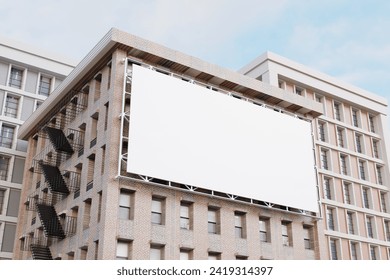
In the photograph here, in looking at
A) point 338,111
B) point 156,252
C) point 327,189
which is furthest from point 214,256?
point 338,111

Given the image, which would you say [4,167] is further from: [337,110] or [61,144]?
[337,110]

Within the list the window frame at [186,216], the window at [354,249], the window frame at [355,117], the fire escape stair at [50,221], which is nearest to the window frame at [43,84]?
the fire escape stair at [50,221]

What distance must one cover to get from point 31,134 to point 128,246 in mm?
20766

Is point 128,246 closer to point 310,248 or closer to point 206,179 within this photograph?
→ point 206,179

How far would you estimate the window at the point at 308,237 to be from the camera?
41.6 metres

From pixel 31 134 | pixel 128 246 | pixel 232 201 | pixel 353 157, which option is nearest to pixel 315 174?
pixel 232 201

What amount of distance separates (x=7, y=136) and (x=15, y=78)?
6.14m

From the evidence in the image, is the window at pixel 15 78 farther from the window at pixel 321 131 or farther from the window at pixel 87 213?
the window at pixel 321 131

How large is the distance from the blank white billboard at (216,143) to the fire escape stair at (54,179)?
7.98m

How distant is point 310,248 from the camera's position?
1639 inches

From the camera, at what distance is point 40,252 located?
38500 millimetres

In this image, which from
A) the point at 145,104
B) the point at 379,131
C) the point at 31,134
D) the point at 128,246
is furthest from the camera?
the point at 379,131

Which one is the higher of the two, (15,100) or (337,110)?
(337,110)

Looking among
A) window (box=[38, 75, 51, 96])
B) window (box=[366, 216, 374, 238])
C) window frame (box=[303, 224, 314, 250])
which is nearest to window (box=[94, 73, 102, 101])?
window (box=[38, 75, 51, 96])
